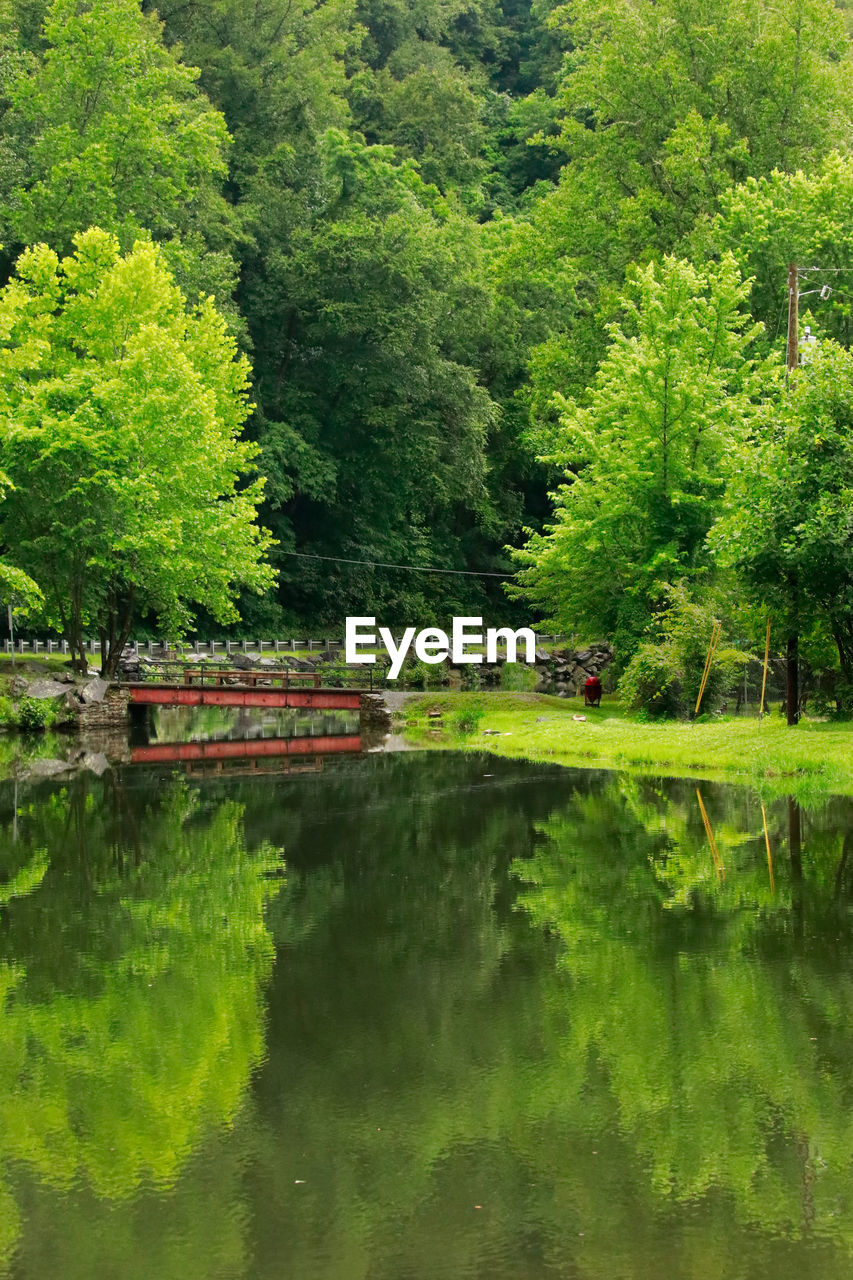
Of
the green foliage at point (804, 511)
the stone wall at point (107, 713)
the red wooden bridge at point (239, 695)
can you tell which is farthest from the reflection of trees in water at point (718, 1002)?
the red wooden bridge at point (239, 695)

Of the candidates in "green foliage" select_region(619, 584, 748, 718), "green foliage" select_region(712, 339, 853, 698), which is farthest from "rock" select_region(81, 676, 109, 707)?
"green foliage" select_region(712, 339, 853, 698)

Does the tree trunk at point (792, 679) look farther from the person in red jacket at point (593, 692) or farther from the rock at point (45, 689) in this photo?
the rock at point (45, 689)

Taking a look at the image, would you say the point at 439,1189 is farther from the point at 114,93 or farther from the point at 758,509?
the point at 114,93

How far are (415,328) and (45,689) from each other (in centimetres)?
2591

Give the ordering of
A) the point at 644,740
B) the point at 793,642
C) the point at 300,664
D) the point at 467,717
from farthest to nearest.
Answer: the point at 300,664, the point at 467,717, the point at 644,740, the point at 793,642

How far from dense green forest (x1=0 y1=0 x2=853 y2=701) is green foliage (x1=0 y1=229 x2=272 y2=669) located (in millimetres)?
129

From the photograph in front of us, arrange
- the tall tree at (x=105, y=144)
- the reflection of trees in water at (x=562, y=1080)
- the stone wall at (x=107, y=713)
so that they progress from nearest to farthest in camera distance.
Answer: the reflection of trees in water at (x=562, y=1080) → the stone wall at (x=107, y=713) → the tall tree at (x=105, y=144)

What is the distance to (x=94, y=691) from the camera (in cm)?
4428

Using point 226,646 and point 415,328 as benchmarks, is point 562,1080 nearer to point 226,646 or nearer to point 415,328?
point 226,646

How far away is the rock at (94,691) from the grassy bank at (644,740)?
9.42 metres

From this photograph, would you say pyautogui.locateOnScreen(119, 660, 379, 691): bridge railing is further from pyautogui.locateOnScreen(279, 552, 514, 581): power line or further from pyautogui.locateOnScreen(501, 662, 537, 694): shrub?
pyautogui.locateOnScreen(279, 552, 514, 581): power line

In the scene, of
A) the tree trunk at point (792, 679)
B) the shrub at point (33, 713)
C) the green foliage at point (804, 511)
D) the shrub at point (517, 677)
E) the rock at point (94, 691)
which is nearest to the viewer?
the green foliage at point (804, 511)

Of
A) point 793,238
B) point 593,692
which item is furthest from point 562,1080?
point 793,238

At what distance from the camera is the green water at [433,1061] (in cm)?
763
